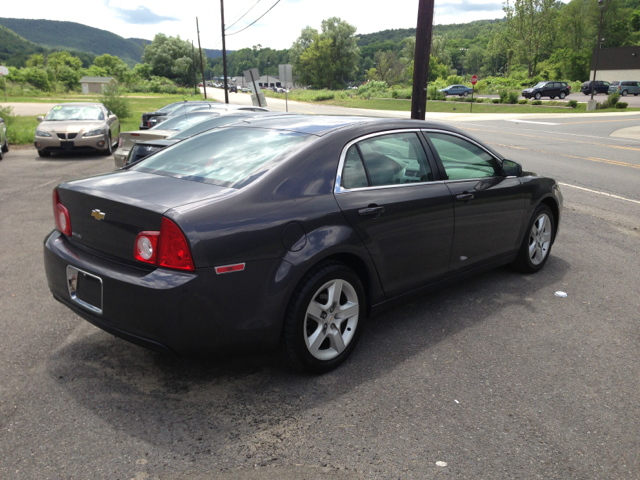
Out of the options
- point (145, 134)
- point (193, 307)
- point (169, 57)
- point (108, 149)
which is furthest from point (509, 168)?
point (169, 57)

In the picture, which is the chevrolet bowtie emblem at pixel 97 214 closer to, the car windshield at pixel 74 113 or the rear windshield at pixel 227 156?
the rear windshield at pixel 227 156

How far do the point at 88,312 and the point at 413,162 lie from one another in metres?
2.52

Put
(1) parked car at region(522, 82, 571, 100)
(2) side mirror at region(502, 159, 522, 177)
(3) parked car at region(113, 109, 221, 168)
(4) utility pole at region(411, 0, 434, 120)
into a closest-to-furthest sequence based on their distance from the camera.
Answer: (2) side mirror at region(502, 159, 522, 177)
(3) parked car at region(113, 109, 221, 168)
(4) utility pole at region(411, 0, 434, 120)
(1) parked car at region(522, 82, 571, 100)

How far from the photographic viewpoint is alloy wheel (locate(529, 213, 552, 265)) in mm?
5422

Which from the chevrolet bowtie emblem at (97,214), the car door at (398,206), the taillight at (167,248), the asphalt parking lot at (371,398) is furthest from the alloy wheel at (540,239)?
the chevrolet bowtie emblem at (97,214)

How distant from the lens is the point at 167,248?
9.62 feet

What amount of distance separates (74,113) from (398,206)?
15.0 metres

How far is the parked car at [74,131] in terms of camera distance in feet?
49.6

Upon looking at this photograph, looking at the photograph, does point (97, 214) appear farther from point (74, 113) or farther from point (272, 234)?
point (74, 113)

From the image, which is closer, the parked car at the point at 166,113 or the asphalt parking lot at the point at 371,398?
the asphalt parking lot at the point at 371,398

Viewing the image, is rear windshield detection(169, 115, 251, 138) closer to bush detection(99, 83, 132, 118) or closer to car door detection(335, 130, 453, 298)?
car door detection(335, 130, 453, 298)

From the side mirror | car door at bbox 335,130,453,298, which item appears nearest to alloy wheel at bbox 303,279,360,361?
car door at bbox 335,130,453,298

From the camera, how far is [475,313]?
14.9 feet

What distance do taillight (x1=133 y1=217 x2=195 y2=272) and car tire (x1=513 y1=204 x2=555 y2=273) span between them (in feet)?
11.6
